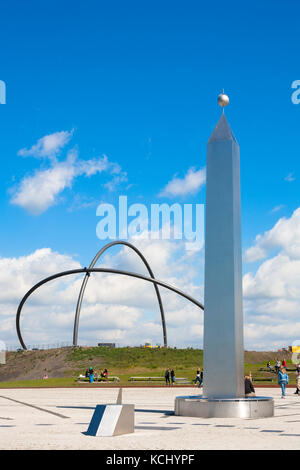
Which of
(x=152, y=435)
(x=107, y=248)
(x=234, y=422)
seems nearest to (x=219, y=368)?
(x=234, y=422)

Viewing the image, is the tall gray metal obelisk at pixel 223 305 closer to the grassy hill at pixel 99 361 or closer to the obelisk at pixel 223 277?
the obelisk at pixel 223 277

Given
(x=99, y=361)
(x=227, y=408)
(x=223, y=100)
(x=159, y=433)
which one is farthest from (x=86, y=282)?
(x=159, y=433)

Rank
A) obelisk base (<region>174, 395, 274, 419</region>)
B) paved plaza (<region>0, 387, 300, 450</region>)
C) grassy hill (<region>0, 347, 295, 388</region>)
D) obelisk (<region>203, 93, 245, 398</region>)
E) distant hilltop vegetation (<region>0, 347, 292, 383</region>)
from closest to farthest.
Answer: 1. paved plaza (<region>0, 387, 300, 450</region>)
2. obelisk base (<region>174, 395, 274, 419</region>)
3. obelisk (<region>203, 93, 245, 398</region>)
4. grassy hill (<region>0, 347, 295, 388</region>)
5. distant hilltop vegetation (<region>0, 347, 292, 383</region>)

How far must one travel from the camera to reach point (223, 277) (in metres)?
19.4

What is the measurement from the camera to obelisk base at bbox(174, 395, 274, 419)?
59.2 feet

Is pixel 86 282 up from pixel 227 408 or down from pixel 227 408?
up

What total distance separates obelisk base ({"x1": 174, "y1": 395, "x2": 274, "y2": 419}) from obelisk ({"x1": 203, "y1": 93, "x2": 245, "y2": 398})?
2.65ft

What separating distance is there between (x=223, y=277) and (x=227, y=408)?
14.2 ft

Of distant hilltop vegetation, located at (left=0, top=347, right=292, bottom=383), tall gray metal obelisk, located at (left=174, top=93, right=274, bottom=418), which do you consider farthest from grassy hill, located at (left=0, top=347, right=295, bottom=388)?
tall gray metal obelisk, located at (left=174, top=93, right=274, bottom=418)

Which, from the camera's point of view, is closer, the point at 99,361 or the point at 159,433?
the point at 159,433

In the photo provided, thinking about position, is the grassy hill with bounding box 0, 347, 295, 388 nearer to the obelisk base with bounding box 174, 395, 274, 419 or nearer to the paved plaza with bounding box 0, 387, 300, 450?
the obelisk base with bounding box 174, 395, 274, 419

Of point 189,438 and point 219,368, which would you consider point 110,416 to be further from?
point 219,368

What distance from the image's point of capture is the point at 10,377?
79500 millimetres

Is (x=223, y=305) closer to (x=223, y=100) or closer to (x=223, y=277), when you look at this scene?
(x=223, y=277)
